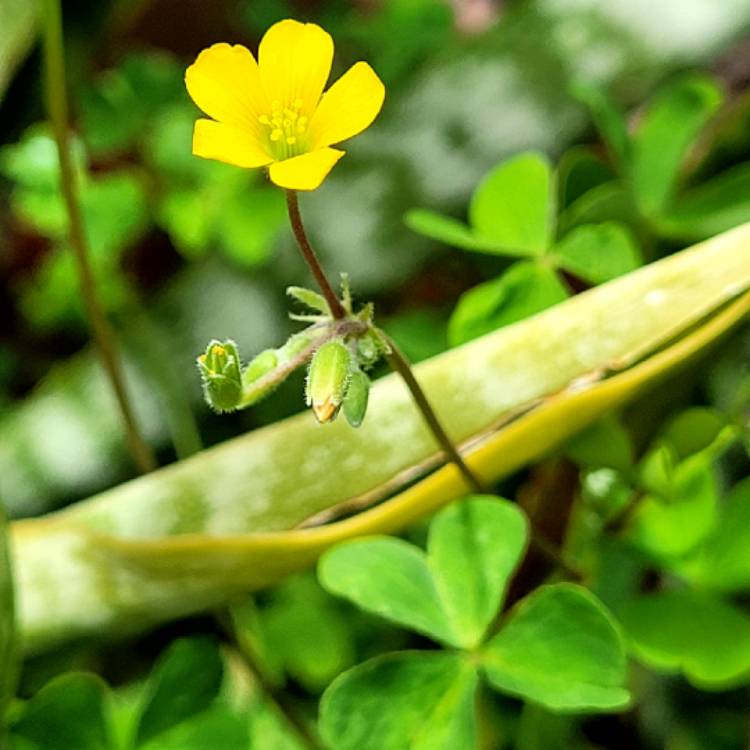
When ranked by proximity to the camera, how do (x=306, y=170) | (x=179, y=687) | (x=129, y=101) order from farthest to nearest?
(x=129, y=101)
(x=179, y=687)
(x=306, y=170)

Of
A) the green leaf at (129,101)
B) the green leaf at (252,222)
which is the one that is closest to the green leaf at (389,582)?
the green leaf at (252,222)

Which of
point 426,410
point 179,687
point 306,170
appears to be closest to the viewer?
point 306,170

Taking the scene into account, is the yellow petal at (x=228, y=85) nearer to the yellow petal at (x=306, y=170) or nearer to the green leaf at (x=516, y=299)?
the yellow petal at (x=306, y=170)

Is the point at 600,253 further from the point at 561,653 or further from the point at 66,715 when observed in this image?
the point at 66,715

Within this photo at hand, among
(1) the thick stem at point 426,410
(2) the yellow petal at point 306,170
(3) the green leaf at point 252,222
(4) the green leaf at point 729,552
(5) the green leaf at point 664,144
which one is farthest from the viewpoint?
(3) the green leaf at point 252,222

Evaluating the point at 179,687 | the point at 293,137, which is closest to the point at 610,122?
the point at 293,137

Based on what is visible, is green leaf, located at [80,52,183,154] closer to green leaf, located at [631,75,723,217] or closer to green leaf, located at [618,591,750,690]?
green leaf, located at [631,75,723,217]
